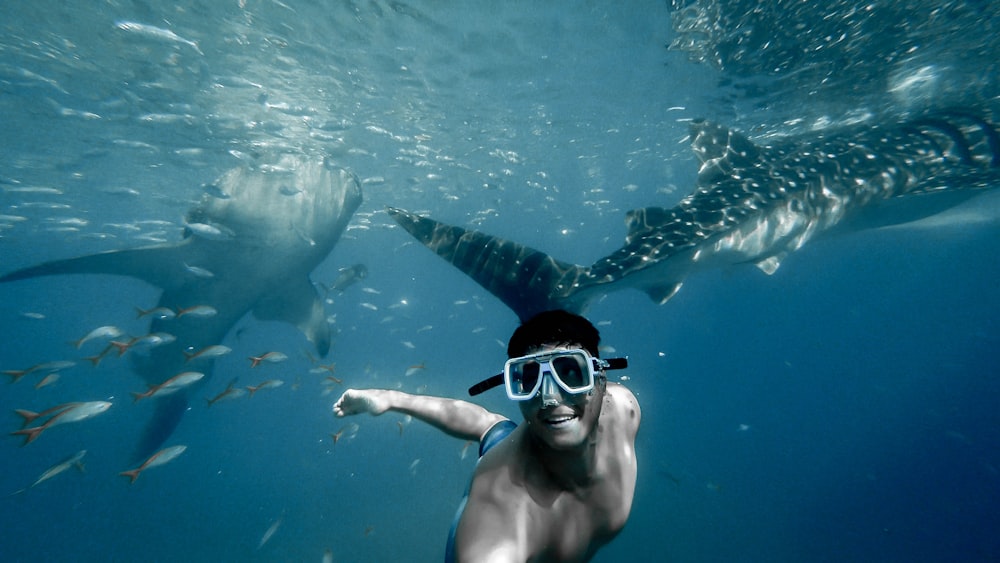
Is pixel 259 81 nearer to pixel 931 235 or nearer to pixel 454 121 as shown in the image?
pixel 454 121

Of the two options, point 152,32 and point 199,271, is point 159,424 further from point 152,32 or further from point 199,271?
point 152,32

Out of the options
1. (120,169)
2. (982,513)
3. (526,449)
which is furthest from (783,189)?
(982,513)

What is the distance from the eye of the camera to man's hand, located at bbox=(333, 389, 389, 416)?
116 inches

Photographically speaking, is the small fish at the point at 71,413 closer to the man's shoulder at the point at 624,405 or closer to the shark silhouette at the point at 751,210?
the shark silhouette at the point at 751,210

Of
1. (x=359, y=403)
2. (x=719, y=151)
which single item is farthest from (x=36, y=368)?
(x=719, y=151)

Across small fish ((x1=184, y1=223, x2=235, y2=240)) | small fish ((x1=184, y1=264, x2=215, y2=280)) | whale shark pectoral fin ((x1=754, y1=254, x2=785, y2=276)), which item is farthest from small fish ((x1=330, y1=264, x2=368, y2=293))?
whale shark pectoral fin ((x1=754, y1=254, x2=785, y2=276))

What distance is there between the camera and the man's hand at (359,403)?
2.96 metres

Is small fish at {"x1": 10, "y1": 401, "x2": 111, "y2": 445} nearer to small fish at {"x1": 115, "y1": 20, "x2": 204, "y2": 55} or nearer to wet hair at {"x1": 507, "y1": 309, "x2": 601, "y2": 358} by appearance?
wet hair at {"x1": 507, "y1": 309, "x2": 601, "y2": 358}

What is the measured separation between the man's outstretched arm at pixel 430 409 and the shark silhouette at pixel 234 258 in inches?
331

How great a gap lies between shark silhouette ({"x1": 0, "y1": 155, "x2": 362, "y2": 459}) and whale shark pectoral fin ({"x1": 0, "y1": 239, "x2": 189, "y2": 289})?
0.02 m

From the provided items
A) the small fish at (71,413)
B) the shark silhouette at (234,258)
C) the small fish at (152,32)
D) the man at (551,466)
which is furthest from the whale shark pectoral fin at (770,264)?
the small fish at (152,32)

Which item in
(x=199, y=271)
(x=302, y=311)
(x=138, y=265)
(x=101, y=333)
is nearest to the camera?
(x=101, y=333)

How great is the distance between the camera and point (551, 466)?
2164mm

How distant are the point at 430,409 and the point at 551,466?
115 centimetres
